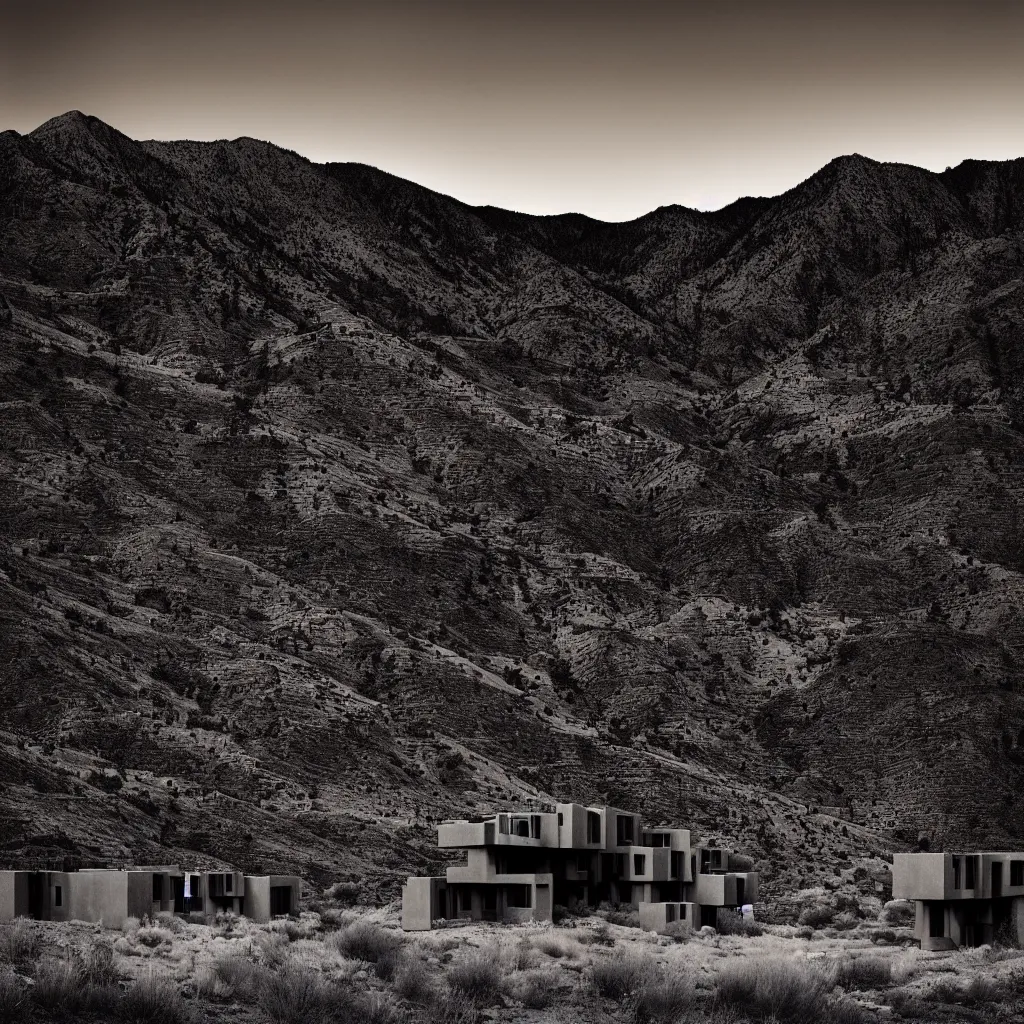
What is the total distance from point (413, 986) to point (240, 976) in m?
3.56

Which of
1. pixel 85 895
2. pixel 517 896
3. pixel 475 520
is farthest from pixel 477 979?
pixel 475 520

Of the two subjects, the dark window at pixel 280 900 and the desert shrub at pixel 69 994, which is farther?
A: the dark window at pixel 280 900

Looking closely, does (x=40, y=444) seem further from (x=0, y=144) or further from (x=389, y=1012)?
(x=389, y=1012)

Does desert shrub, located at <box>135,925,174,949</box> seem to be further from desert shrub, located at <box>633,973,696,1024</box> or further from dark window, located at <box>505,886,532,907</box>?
dark window, located at <box>505,886,532,907</box>

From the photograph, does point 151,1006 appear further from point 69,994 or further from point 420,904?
point 420,904

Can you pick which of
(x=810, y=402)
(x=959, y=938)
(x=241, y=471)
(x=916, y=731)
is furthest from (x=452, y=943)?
(x=810, y=402)

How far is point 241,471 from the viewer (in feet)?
351

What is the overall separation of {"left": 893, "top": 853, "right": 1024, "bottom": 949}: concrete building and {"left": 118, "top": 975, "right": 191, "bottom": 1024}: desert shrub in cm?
2724

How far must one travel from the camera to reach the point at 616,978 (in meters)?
36.4

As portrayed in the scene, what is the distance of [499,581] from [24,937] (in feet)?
232

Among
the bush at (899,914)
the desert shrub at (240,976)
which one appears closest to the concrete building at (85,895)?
the desert shrub at (240,976)

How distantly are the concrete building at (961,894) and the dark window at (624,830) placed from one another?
50.2ft

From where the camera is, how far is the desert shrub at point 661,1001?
111 ft

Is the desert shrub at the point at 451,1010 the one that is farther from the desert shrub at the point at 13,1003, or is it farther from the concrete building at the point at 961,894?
the concrete building at the point at 961,894
